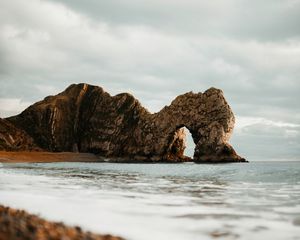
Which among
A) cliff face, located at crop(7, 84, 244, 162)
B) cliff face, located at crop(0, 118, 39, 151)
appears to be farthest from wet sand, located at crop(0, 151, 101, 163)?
cliff face, located at crop(7, 84, 244, 162)

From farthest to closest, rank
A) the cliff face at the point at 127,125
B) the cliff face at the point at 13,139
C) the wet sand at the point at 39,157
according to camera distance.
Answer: the cliff face at the point at 13,139 < the cliff face at the point at 127,125 < the wet sand at the point at 39,157

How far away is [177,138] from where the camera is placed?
10169cm

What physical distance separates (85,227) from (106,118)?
118288mm

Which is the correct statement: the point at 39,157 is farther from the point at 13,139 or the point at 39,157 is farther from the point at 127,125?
the point at 127,125

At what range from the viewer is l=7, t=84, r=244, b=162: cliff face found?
8906 centimetres

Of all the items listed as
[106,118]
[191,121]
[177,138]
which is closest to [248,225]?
[191,121]

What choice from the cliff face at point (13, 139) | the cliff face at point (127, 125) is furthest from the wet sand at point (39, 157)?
the cliff face at point (127, 125)

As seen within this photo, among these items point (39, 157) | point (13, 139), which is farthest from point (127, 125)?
point (39, 157)

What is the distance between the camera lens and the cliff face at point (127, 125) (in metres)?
89.1

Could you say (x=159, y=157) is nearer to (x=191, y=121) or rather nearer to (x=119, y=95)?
(x=191, y=121)

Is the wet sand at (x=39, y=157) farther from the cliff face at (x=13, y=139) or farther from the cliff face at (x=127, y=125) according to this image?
the cliff face at (x=127, y=125)

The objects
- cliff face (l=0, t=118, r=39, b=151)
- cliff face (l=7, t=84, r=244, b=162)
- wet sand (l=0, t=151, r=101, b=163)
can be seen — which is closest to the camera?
wet sand (l=0, t=151, r=101, b=163)

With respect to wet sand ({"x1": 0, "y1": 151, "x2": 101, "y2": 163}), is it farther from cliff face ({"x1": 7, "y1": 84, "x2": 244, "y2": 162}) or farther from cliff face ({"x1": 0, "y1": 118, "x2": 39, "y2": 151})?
cliff face ({"x1": 7, "y1": 84, "x2": 244, "y2": 162})

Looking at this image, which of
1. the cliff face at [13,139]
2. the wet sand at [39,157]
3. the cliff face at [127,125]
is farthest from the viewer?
the cliff face at [13,139]
